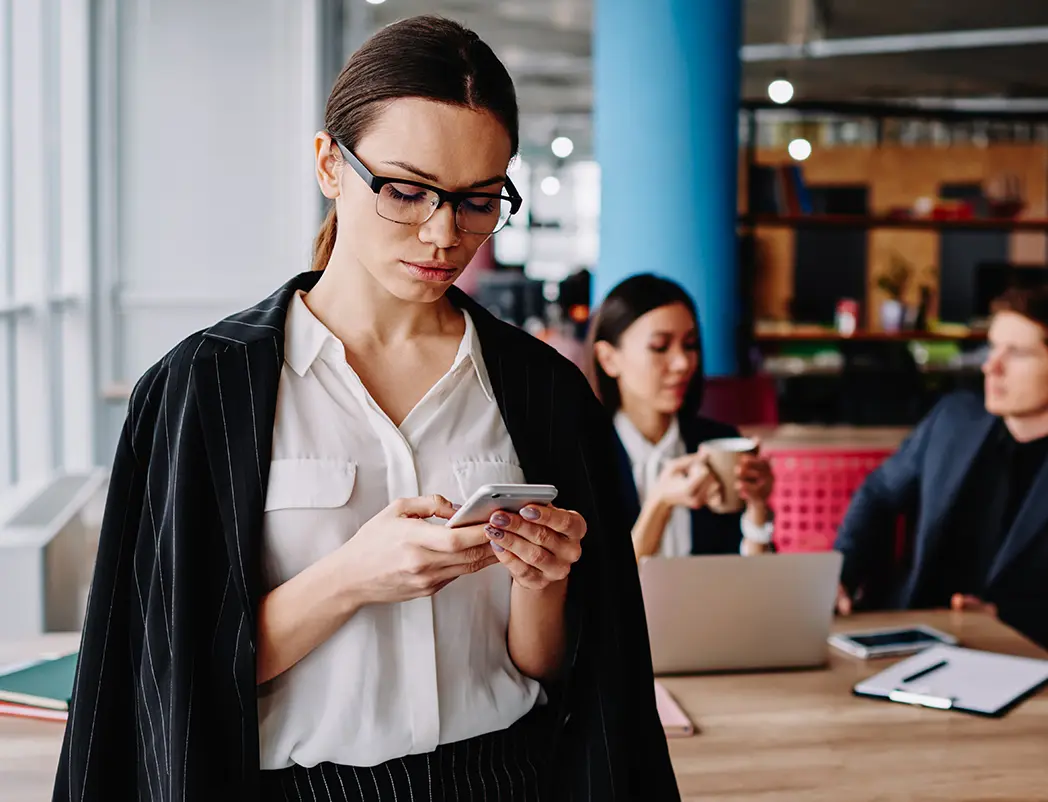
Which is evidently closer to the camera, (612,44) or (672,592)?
(672,592)

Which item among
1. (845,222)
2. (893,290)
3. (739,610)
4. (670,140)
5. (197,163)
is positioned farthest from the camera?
(893,290)

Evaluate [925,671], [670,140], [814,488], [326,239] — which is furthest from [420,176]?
[670,140]

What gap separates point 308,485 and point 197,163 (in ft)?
19.7

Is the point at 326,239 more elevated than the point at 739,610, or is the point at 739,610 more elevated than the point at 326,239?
the point at 326,239

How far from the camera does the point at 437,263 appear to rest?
1335 millimetres

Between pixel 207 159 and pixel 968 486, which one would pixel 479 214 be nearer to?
pixel 968 486

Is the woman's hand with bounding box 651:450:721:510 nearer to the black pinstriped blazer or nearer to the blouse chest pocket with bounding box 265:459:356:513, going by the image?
the black pinstriped blazer

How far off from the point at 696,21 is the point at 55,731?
14.1ft

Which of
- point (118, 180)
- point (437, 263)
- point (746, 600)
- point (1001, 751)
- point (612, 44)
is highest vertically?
point (612, 44)

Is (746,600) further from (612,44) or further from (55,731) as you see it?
(612,44)

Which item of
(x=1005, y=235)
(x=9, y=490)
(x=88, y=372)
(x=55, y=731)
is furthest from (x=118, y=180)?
(x=1005, y=235)

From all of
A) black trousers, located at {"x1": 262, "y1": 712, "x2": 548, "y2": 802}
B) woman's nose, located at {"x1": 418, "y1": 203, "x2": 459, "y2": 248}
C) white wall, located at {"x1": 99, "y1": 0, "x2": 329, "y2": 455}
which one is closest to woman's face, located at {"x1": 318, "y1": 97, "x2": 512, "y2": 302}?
woman's nose, located at {"x1": 418, "y1": 203, "x2": 459, "y2": 248}

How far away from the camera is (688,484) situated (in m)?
2.33

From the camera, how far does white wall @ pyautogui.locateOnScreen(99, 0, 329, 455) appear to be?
21.1 ft
